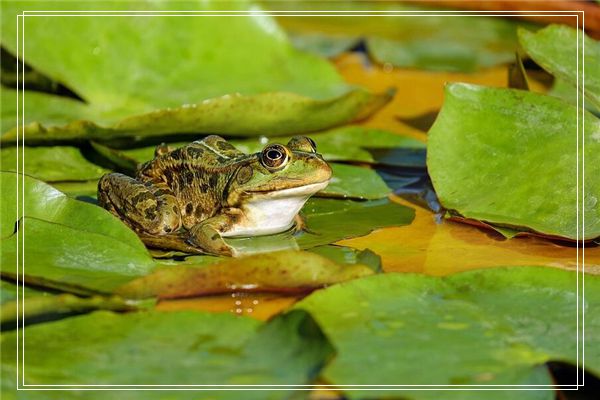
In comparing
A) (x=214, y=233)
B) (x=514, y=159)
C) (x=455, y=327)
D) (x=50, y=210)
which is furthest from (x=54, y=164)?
(x=455, y=327)

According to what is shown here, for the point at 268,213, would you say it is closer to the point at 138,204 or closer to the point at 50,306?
the point at 138,204

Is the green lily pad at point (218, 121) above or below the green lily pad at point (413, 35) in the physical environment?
below

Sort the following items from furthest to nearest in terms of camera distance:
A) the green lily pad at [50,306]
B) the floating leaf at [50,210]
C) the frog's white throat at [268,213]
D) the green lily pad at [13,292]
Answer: the frog's white throat at [268,213]
the floating leaf at [50,210]
the green lily pad at [13,292]
the green lily pad at [50,306]

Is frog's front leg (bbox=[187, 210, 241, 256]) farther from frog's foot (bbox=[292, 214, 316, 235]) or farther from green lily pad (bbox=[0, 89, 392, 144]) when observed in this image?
green lily pad (bbox=[0, 89, 392, 144])

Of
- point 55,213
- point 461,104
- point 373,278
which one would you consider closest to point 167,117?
point 55,213

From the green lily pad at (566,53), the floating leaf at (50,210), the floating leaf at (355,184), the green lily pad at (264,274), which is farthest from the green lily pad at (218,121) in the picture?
the green lily pad at (264,274)

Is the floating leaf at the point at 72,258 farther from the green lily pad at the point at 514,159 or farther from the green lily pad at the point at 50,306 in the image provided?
the green lily pad at the point at 514,159

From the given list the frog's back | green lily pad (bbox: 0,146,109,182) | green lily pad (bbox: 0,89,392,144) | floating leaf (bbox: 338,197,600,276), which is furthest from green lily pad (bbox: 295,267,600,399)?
green lily pad (bbox: 0,146,109,182)
